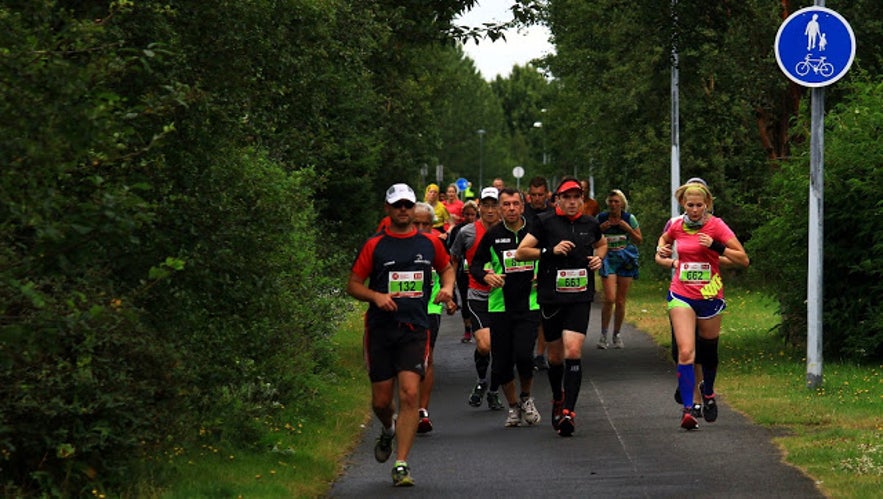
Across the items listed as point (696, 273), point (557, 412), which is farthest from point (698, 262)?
point (557, 412)

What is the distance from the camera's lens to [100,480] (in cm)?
889

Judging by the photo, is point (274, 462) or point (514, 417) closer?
point (274, 462)

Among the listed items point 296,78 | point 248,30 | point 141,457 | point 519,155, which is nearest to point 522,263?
point 296,78

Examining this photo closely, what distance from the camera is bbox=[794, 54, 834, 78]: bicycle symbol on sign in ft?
47.6

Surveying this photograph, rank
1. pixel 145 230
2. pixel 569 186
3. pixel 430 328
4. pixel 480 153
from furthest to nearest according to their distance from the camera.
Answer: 1. pixel 480 153
2. pixel 430 328
3. pixel 569 186
4. pixel 145 230

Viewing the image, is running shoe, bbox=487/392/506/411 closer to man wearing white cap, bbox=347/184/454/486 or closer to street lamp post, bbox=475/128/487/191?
man wearing white cap, bbox=347/184/454/486

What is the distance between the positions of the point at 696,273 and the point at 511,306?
1777 millimetres

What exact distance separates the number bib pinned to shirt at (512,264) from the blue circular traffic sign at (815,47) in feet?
10.0

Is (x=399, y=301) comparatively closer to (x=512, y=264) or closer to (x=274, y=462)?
(x=274, y=462)

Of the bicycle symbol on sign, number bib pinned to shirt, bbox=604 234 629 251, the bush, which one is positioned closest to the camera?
the bicycle symbol on sign

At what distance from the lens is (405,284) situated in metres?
10.8

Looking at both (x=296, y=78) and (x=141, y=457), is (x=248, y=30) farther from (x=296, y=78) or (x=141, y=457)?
(x=141, y=457)

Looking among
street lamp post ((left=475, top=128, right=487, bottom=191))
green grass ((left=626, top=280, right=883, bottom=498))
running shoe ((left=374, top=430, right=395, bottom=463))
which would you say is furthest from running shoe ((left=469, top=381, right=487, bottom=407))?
street lamp post ((left=475, top=128, right=487, bottom=191))

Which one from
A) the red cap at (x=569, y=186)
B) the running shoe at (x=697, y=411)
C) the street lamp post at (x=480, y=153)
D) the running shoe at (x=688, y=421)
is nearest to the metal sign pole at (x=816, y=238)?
the running shoe at (x=697, y=411)
